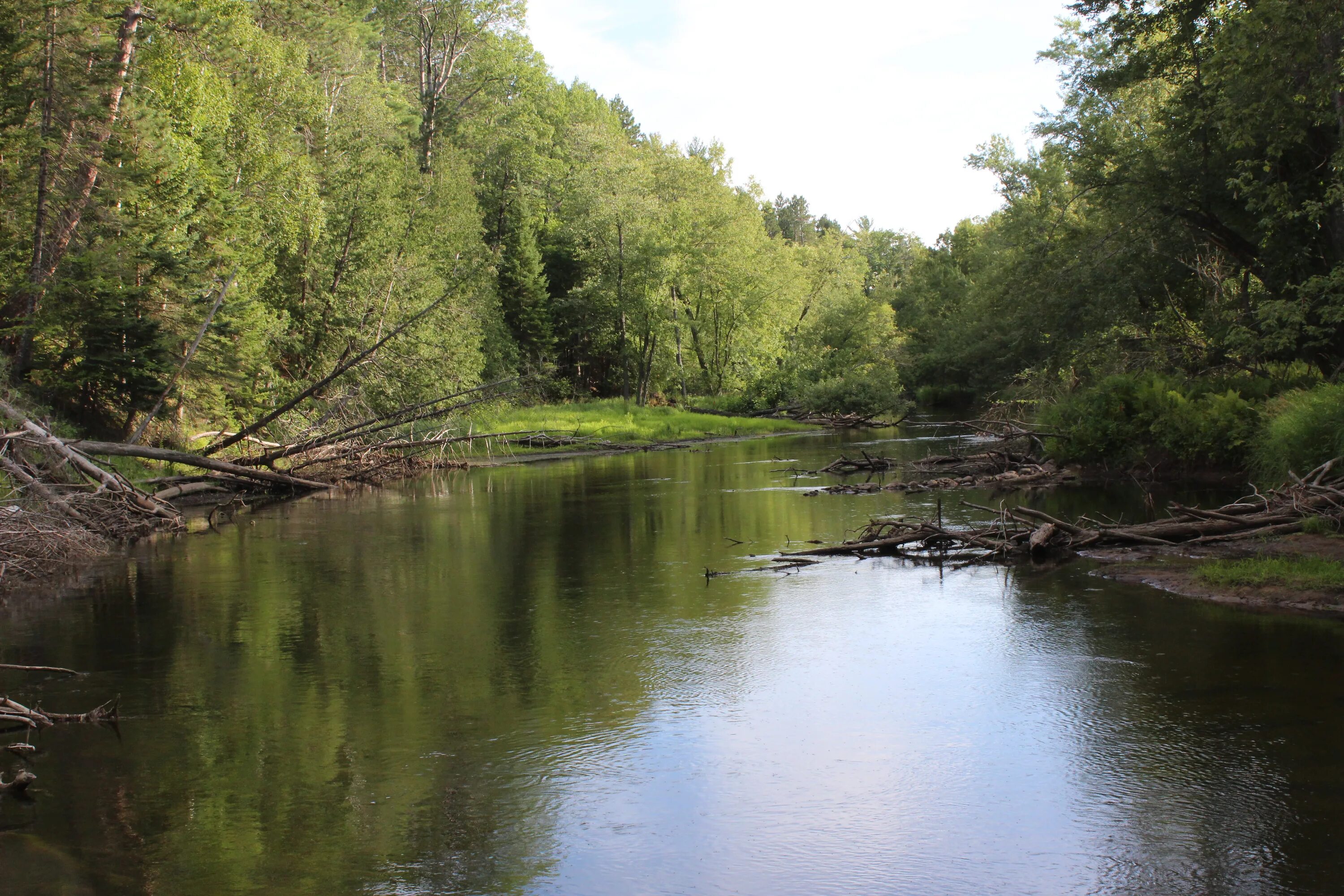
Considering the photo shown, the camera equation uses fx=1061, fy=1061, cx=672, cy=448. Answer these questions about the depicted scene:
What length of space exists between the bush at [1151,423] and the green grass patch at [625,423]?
19066 millimetres

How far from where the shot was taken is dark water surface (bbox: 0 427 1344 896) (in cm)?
550

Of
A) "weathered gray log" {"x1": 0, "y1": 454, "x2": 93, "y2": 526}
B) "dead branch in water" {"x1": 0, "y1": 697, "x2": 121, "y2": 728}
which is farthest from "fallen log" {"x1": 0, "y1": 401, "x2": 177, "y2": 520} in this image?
"dead branch in water" {"x1": 0, "y1": 697, "x2": 121, "y2": 728}

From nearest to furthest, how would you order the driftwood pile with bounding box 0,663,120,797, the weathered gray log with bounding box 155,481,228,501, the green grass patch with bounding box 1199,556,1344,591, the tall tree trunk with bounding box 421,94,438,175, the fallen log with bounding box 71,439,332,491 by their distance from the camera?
the driftwood pile with bounding box 0,663,120,797 → the green grass patch with bounding box 1199,556,1344,591 → the fallen log with bounding box 71,439,332,491 → the weathered gray log with bounding box 155,481,228,501 → the tall tree trunk with bounding box 421,94,438,175

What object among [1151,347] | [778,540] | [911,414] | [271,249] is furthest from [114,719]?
[911,414]

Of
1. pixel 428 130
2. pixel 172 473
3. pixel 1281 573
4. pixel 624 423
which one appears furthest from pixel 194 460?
pixel 428 130

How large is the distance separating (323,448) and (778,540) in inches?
584

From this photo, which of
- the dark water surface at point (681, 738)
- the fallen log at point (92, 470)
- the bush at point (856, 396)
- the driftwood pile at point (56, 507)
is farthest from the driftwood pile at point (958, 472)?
the bush at point (856, 396)

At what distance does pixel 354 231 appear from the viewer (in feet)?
118

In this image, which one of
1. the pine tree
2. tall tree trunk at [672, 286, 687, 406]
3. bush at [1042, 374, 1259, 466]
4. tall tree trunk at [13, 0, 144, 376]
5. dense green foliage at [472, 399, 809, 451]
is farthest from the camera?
tall tree trunk at [672, 286, 687, 406]

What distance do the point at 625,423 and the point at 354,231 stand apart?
43.2 ft

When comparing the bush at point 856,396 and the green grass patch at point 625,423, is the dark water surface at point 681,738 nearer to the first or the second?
the green grass patch at point 625,423

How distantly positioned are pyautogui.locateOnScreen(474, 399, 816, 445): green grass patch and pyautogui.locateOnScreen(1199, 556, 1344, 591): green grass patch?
27.8 m

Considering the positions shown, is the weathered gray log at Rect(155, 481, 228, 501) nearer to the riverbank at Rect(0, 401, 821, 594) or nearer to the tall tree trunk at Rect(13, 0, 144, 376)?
the riverbank at Rect(0, 401, 821, 594)

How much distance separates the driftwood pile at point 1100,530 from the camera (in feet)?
40.8
